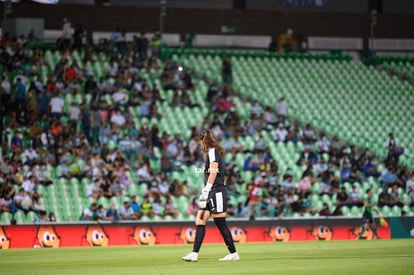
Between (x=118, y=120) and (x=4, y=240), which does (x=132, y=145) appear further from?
(x=4, y=240)

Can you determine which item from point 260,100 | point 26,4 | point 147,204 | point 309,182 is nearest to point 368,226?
point 309,182

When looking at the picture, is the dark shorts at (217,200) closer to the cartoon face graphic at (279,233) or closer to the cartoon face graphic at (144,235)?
the cartoon face graphic at (144,235)

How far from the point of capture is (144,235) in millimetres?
26422

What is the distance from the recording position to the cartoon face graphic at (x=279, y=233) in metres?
27.9

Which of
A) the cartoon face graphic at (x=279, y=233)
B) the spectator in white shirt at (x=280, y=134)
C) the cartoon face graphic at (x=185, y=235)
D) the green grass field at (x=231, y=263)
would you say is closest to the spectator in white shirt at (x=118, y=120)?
the spectator in white shirt at (x=280, y=134)

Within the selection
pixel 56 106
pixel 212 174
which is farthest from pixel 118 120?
pixel 212 174

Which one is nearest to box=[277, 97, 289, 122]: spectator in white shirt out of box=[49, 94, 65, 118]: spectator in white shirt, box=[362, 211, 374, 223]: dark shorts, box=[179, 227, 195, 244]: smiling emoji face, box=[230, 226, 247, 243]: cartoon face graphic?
box=[49, 94, 65, 118]: spectator in white shirt

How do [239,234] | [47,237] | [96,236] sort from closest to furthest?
1. [47,237]
2. [96,236]
3. [239,234]

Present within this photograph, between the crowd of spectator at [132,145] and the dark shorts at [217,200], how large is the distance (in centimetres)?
1220

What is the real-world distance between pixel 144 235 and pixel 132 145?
7.22 metres

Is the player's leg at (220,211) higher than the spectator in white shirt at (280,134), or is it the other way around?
the player's leg at (220,211)

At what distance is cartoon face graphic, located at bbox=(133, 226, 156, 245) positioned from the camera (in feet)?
86.5

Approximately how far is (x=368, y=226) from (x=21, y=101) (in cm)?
1252

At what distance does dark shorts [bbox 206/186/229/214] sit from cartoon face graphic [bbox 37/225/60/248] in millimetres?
9762
